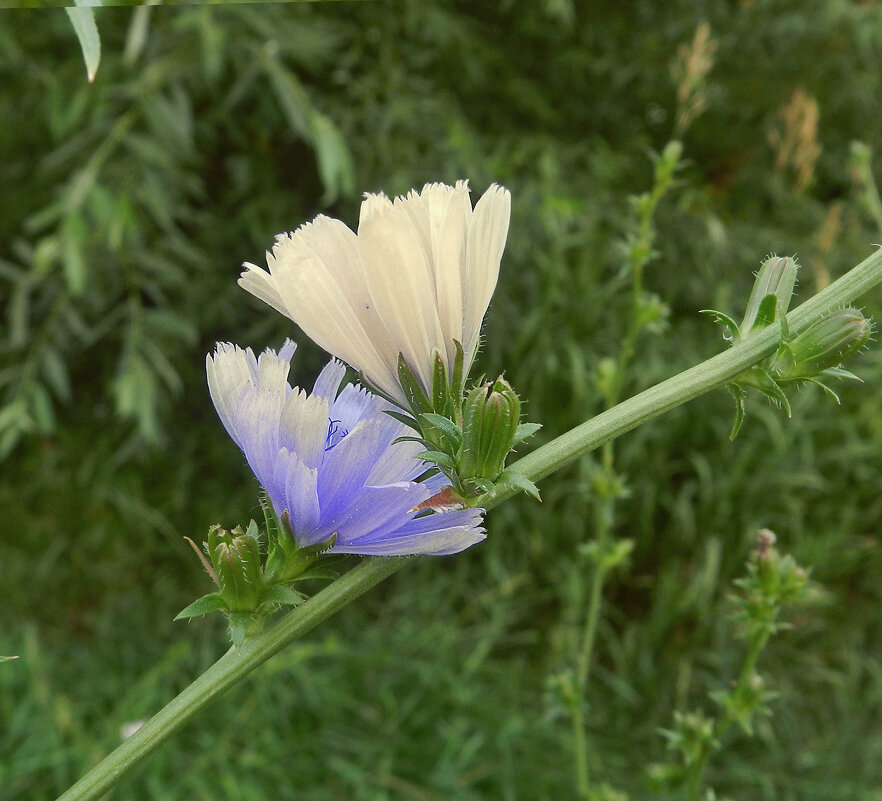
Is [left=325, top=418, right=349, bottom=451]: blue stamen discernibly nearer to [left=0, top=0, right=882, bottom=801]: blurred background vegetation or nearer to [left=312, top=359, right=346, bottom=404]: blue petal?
[left=312, top=359, right=346, bottom=404]: blue petal

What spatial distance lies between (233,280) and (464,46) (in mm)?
683

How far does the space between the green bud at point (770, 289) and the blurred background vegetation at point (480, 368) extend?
105 cm

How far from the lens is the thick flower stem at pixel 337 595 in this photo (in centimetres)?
24

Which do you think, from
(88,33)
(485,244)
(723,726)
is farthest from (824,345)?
(723,726)

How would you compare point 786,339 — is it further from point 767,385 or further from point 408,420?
point 408,420

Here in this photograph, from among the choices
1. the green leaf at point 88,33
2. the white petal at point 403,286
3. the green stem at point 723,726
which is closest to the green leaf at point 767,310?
the white petal at point 403,286

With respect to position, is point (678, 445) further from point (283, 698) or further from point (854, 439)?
point (283, 698)

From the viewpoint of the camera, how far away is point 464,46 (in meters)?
1.87

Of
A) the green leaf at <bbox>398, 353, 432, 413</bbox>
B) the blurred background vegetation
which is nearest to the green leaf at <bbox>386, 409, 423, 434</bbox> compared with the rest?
the green leaf at <bbox>398, 353, 432, 413</bbox>

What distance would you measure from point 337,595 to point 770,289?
0.57 ft

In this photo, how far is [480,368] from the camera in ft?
5.70

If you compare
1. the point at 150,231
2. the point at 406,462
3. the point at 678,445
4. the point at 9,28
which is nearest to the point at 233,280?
the point at 150,231

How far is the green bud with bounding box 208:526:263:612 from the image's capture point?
0.90ft

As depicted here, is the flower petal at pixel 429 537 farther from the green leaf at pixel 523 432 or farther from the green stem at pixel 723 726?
the green stem at pixel 723 726
